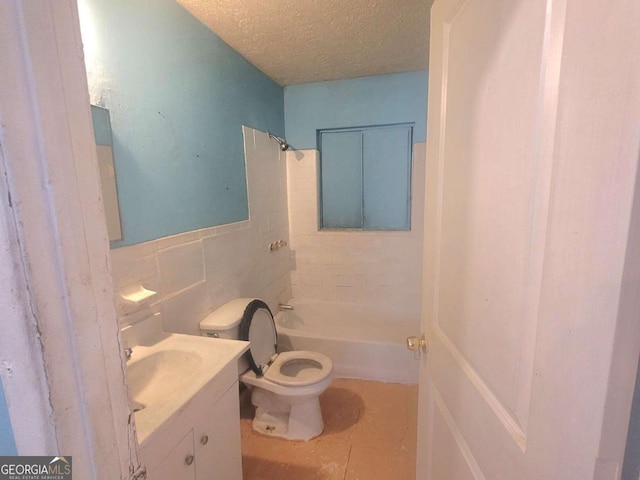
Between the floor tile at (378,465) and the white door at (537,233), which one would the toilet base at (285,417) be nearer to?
the floor tile at (378,465)

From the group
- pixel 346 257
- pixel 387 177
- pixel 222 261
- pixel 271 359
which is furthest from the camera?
pixel 346 257

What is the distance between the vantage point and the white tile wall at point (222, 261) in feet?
4.38

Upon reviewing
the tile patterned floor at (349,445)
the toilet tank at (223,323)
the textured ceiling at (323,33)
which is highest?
the textured ceiling at (323,33)

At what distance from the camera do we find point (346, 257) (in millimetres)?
2932

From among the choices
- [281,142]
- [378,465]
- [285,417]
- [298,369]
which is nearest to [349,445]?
[378,465]

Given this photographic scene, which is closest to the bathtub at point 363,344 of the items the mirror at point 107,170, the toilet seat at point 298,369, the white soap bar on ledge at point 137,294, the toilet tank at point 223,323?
the toilet seat at point 298,369

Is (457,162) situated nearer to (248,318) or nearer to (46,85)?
(46,85)

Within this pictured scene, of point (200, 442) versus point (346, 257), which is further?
point (346, 257)

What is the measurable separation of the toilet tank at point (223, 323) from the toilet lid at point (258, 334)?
4 centimetres

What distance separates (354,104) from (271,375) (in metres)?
2.29

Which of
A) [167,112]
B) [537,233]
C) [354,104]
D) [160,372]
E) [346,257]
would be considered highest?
[354,104]

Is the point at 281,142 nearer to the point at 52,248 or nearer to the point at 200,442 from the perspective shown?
the point at 200,442

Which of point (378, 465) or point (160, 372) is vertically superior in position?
point (160, 372)

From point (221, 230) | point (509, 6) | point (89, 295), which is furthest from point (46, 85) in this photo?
point (221, 230)
